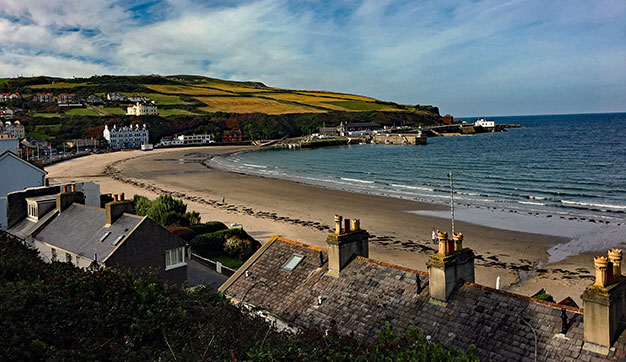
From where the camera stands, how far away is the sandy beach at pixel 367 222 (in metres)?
27.3

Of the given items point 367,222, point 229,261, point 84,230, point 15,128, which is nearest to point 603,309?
point 84,230

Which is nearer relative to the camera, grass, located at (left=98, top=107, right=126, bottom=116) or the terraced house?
the terraced house

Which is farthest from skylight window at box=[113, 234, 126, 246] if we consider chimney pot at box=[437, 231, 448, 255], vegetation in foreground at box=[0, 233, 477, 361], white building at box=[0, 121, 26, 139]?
white building at box=[0, 121, 26, 139]

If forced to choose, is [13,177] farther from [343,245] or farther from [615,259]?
[615,259]

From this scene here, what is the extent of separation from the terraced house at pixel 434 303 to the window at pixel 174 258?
5875 millimetres

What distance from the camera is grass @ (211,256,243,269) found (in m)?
26.3

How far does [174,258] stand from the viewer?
65.3ft

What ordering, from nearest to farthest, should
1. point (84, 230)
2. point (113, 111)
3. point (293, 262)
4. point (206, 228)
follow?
1. point (293, 262)
2. point (84, 230)
3. point (206, 228)
4. point (113, 111)

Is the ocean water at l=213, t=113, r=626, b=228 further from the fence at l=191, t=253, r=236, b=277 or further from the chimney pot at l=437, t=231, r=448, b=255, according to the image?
the chimney pot at l=437, t=231, r=448, b=255

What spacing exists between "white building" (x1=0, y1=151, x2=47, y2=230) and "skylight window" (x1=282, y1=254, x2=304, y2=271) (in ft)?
68.5

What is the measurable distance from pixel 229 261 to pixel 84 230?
8.94 meters

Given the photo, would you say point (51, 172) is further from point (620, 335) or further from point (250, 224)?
point (620, 335)

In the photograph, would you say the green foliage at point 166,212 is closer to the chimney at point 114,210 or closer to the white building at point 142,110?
the chimney at point 114,210

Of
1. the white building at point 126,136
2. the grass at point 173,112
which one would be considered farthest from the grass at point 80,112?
the grass at point 173,112
